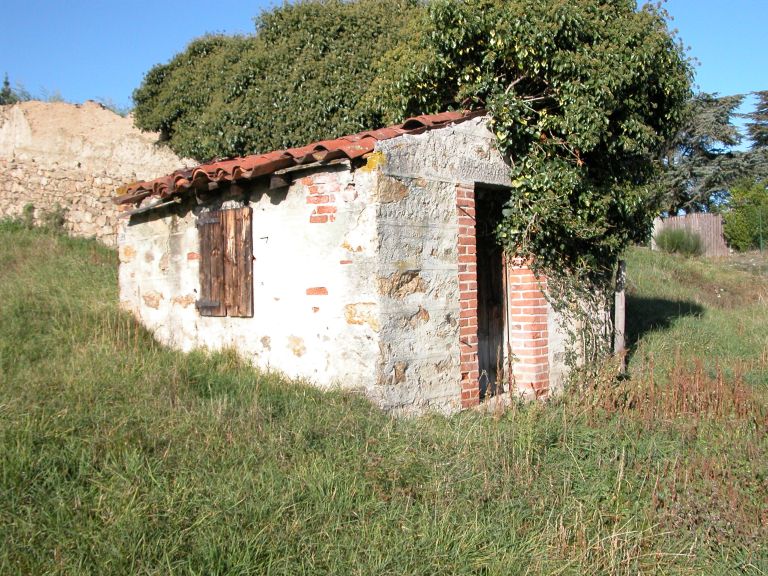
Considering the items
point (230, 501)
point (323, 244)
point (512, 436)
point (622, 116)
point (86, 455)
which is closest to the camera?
point (230, 501)

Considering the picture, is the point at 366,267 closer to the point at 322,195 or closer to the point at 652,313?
the point at 322,195

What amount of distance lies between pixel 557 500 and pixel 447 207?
3.04 meters

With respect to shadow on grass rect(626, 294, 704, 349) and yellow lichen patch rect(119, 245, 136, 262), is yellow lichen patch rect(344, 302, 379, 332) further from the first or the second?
shadow on grass rect(626, 294, 704, 349)

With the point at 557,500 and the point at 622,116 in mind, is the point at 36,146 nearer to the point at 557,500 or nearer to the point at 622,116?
the point at 622,116

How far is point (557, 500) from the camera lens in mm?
4293

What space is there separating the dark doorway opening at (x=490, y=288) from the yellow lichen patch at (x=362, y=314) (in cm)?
222

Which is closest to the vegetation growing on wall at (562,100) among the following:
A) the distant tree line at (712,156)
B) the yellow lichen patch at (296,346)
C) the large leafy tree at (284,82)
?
the yellow lichen patch at (296,346)

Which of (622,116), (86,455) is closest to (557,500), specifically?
(86,455)

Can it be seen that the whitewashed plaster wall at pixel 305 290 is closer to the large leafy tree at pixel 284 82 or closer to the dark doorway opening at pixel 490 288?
the dark doorway opening at pixel 490 288

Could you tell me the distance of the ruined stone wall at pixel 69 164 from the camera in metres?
13.0

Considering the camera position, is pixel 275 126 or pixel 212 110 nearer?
pixel 275 126

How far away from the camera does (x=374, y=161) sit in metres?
5.80

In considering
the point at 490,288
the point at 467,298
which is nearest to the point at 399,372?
the point at 467,298

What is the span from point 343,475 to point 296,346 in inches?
90.8
